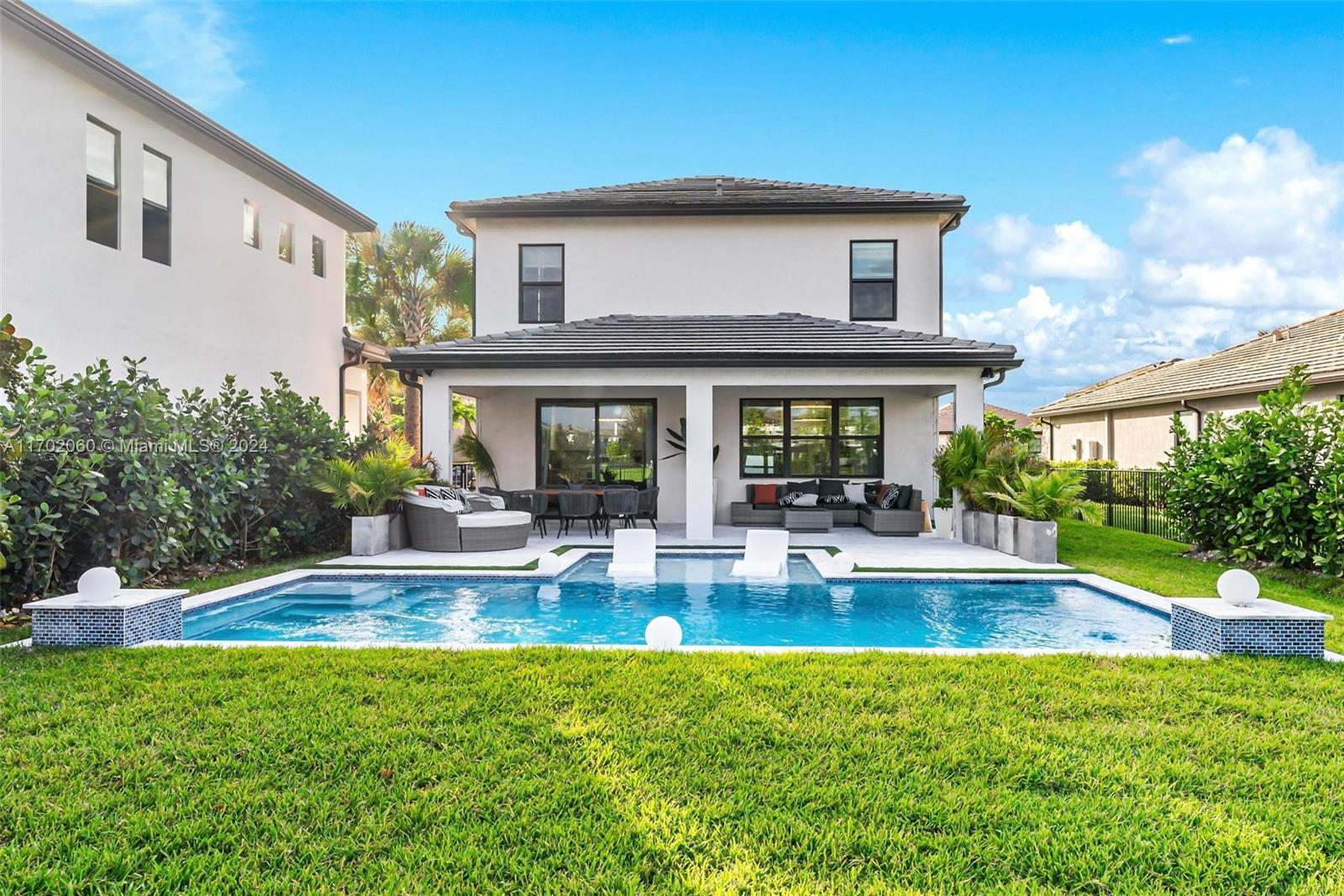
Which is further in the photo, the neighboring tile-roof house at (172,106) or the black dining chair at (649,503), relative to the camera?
the black dining chair at (649,503)

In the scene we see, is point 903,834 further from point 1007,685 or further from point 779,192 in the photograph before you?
→ point 779,192

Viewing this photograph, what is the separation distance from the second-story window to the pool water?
10.2 meters

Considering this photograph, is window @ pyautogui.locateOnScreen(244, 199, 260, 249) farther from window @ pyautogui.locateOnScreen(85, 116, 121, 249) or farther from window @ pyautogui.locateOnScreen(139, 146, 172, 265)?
window @ pyautogui.locateOnScreen(85, 116, 121, 249)

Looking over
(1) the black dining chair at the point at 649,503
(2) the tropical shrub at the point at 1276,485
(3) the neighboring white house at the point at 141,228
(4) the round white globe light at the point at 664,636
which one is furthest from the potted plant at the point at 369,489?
(2) the tropical shrub at the point at 1276,485

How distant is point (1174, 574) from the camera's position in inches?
376

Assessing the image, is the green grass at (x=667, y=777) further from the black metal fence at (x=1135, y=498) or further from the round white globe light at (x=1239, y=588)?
the black metal fence at (x=1135, y=498)

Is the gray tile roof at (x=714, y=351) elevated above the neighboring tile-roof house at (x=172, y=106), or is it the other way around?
the neighboring tile-roof house at (x=172, y=106)

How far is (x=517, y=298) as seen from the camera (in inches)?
636

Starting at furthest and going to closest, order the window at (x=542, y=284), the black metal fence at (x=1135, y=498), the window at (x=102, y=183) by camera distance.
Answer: the window at (x=542, y=284), the black metal fence at (x=1135, y=498), the window at (x=102, y=183)

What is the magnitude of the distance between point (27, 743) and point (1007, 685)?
5.90 metres

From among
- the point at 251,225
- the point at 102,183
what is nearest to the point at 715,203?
the point at 251,225

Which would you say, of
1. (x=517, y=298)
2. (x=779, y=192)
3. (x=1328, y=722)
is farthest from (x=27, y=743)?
(x=779, y=192)

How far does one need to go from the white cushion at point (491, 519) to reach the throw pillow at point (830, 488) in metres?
6.45

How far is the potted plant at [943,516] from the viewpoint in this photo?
13.5m
